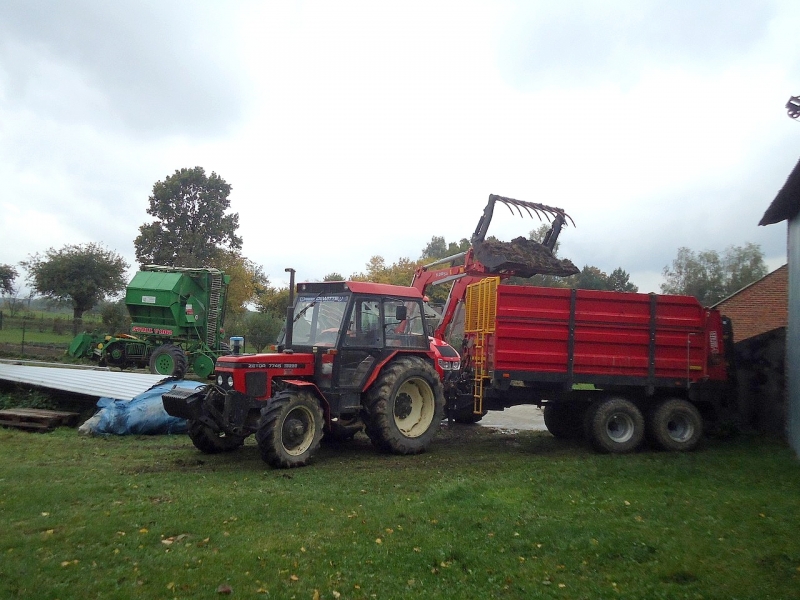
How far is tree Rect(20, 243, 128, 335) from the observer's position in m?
32.4

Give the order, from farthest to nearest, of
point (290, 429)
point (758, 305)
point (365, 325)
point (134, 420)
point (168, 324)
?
point (758, 305), point (168, 324), point (134, 420), point (365, 325), point (290, 429)

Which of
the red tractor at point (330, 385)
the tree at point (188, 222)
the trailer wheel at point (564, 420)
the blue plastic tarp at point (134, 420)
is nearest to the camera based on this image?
the red tractor at point (330, 385)

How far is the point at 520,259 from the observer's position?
11.0m

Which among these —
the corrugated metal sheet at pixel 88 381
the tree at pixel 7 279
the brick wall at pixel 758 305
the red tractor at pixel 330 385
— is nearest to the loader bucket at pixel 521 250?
the red tractor at pixel 330 385

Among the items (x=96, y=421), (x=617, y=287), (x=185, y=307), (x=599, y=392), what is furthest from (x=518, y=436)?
(x=617, y=287)

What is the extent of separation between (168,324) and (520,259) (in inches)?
504

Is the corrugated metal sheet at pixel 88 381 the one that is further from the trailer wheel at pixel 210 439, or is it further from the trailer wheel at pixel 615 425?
the trailer wheel at pixel 615 425

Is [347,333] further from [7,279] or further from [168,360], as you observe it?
[7,279]

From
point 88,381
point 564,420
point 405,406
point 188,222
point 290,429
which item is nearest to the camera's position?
point 290,429

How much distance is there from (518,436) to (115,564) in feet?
26.7

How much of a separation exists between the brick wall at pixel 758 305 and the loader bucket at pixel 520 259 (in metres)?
8.94

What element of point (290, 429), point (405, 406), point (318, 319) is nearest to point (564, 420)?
point (405, 406)

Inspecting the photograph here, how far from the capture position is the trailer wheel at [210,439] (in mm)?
8734

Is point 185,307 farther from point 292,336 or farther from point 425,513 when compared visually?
point 425,513
